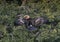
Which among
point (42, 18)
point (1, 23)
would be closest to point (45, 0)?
point (42, 18)

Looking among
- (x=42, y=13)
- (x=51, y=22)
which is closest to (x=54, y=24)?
(x=51, y=22)

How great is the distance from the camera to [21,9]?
14.9ft

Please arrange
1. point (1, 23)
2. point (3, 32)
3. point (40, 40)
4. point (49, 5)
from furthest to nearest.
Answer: point (49, 5)
point (1, 23)
point (3, 32)
point (40, 40)

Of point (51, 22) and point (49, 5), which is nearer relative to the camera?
point (51, 22)

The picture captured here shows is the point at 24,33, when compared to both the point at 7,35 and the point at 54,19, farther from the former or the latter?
the point at 54,19

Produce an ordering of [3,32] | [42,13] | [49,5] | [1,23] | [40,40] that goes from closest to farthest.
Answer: [40,40], [3,32], [1,23], [42,13], [49,5]

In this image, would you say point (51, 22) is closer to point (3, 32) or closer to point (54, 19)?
point (54, 19)

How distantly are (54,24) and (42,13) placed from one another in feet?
1.53

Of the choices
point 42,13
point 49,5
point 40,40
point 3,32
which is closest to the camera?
point 40,40

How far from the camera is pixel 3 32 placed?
3746 millimetres

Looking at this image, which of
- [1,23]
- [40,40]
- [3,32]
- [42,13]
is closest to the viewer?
[40,40]

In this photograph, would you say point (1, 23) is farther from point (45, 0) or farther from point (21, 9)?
point (45, 0)

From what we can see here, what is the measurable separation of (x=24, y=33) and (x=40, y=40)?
33 centimetres

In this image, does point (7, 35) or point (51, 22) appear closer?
point (7, 35)
